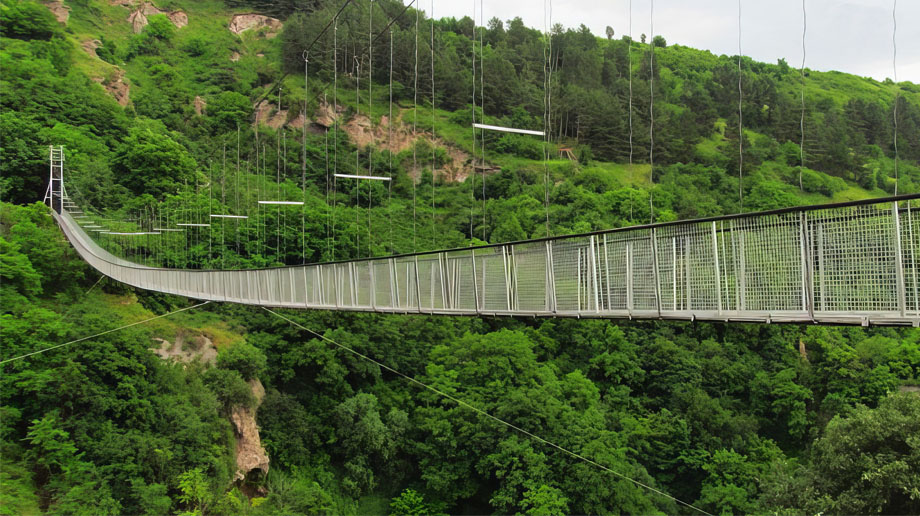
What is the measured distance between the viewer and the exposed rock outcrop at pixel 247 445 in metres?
19.2

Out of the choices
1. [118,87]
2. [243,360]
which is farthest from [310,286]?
[118,87]

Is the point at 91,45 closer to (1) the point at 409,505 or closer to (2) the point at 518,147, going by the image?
(2) the point at 518,147

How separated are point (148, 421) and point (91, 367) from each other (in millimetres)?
1835

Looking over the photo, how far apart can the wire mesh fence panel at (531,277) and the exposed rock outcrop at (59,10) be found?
145 ft

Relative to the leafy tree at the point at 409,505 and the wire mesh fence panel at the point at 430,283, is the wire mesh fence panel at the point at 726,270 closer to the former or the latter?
the wire mesh fence panel at the point at 430,283

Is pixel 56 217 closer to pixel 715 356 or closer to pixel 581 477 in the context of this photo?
pixel 581 477

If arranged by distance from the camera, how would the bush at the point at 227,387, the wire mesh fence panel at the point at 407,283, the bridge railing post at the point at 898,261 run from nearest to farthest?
the bridge railing post at the point at 898,261 < the wire mesh fence panel at the point at 407,283 < the bush at the point at 227,387

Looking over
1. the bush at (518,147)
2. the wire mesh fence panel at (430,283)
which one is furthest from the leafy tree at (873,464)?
the bush at (518,147)

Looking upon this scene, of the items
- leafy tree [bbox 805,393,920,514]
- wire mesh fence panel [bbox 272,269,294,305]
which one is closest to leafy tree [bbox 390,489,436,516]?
leafy tree [bbox 805,393,920,514]

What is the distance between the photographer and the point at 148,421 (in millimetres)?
16953

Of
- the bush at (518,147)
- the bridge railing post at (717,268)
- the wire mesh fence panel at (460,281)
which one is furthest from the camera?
the bush at (518,147)

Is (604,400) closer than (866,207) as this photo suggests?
No

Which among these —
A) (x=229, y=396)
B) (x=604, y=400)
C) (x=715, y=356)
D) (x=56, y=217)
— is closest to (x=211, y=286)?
(x=229, y=396)

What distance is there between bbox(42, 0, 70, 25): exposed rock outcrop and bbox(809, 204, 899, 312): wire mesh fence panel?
46896 mm
